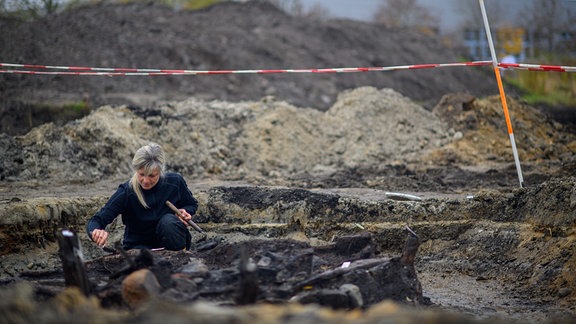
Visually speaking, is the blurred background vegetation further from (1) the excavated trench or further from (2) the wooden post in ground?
(2) the wooden post in ground

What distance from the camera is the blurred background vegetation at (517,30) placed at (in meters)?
25.1

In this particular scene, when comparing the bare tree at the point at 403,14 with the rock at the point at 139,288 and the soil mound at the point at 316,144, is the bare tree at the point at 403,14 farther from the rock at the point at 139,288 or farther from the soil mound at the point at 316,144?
the rock at the point at 139,288

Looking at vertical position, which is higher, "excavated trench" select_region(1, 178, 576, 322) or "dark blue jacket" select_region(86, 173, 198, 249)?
"dark blue jacket" select_region(86, 173, 198, 249)

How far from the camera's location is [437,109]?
16.9m

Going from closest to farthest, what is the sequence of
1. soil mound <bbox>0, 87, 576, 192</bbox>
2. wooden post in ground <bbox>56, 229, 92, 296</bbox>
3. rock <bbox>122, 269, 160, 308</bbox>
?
rock <bbox>122, 269, 160, 308</bbox> → wooden post in ground <bbox>56, 229, 92, 296</bbox> → soil mound <bbox>0, 87, 576, 192</bbox>

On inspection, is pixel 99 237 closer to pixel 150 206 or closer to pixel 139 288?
pixel 150 206

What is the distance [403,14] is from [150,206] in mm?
30368

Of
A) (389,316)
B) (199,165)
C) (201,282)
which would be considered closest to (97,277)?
(201,282)

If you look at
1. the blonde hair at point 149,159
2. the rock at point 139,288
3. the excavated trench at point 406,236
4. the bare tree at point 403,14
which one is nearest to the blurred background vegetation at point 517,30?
the bare tree at point 403,14

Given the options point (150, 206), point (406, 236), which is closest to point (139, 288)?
point (150, 206)

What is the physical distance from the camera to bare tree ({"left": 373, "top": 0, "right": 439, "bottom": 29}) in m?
35.5

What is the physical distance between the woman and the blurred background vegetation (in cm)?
1350

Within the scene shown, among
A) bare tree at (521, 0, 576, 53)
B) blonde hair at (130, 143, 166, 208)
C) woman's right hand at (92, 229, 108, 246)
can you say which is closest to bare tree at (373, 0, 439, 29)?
bare tree at (521, 0, 576, 53)

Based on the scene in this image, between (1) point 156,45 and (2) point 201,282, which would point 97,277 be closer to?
(2) point 201,282
